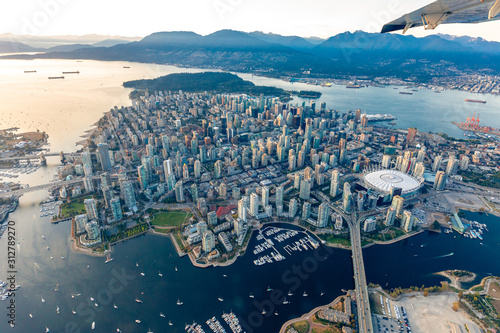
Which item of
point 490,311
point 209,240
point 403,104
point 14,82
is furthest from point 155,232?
point 14,82

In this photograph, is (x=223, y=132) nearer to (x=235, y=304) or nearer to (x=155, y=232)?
(x=155, y=232)

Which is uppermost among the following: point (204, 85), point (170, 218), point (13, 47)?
point (13, 47)

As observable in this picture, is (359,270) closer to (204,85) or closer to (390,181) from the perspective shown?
(390,181)

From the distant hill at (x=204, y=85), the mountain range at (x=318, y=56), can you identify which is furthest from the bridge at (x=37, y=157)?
the mountain range at (x=318, y=56)

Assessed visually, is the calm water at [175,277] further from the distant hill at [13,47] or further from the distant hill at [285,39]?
the distant hill at [285,39]

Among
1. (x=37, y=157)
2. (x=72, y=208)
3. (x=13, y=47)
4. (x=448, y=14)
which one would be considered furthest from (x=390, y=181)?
(x=13, y=47)

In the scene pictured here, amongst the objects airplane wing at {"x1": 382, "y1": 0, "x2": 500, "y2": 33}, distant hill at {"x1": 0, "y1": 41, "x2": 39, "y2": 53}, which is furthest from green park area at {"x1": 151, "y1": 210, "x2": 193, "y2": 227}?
distant hill at {"x1": 0, "y1": 41, "x2": 39, "y2": 53}

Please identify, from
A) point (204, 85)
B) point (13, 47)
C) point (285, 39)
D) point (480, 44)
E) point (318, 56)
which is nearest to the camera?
point (204, 85)
